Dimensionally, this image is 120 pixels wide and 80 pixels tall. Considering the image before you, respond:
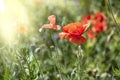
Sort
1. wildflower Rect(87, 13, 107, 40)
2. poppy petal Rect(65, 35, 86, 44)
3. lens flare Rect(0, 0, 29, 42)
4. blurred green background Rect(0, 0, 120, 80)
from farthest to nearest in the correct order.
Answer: wildflower Rect(87, 13, 107, 40) < lens flare Rect(0, 0, 29, 42) < blurred green background Rect(0, 0, 120, 80) < poppy petal Rect(65, 35, 86, 44)

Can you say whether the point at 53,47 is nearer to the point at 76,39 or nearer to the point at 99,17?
the point at 76,39

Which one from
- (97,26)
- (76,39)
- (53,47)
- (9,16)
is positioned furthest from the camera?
(9,16)

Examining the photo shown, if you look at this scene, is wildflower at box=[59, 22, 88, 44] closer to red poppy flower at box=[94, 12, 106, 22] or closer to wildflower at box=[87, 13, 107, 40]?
wildflower at box=[87, 13, 107, 40]

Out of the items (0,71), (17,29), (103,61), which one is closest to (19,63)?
(0,71)

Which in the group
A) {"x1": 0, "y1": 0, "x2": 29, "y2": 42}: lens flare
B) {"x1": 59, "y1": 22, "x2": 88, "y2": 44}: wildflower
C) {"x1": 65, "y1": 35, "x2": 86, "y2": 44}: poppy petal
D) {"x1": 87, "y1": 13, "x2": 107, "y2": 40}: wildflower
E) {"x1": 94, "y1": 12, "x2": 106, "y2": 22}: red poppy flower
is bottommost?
{"x1": 65, "y1": 35, "x2": 86, "y2": 44}: poppy petal

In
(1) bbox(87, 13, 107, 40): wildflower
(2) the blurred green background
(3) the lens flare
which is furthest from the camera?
(1) bbox(87, 13, 107, 40): wildflower

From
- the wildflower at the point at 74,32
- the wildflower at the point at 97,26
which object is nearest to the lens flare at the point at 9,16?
the wildflower at the point at 97,26

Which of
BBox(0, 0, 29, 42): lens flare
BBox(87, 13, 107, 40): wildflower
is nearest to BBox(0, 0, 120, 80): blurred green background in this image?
BBox(0, 0, 29, 42): lens flare

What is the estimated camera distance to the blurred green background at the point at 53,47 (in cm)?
319

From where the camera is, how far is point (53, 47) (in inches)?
137

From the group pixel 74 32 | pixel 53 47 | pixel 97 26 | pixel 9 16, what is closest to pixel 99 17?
pixel 97 26

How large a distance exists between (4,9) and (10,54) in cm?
146

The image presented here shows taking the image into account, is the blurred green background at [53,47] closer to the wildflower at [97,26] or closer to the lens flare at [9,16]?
the lens flare at [9,16]

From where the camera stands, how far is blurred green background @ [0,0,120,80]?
10.5ft
